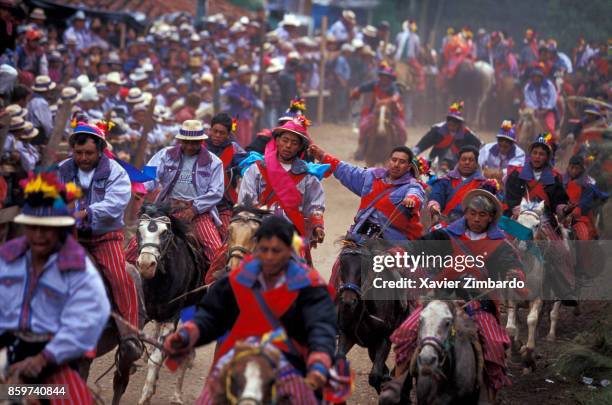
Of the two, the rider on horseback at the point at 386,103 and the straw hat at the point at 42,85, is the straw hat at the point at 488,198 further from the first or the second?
the rider on horseback at the point at 386,103

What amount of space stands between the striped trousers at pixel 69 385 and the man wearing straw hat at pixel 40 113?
31.3ft

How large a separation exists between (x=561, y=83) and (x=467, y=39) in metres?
7.19

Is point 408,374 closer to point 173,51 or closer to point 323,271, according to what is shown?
point 323,271

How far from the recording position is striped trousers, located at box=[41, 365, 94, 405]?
585 centimetres

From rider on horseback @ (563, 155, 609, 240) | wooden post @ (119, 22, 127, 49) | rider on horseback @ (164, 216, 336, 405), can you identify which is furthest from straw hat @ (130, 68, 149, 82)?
rider on horseback @ (164, 216, 336, 405)

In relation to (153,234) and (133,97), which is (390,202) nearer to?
(153,234)

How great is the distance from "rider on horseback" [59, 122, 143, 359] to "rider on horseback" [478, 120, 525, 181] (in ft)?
23.6

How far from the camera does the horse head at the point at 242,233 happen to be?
25.3 feet

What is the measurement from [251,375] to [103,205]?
121 inches

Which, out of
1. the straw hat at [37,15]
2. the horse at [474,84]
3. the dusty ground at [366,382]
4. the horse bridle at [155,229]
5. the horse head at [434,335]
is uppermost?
the horse head at [434,335]

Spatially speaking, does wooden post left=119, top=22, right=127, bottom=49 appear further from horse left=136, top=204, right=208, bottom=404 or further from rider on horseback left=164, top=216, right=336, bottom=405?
rider on horseback left=164, top=216, right=336, bottom=405

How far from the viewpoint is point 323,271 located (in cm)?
1497

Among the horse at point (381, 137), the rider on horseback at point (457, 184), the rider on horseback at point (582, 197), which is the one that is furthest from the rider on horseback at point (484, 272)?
the horse at point (381, 137)

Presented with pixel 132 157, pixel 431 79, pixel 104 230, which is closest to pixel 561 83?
pixel 431 79
